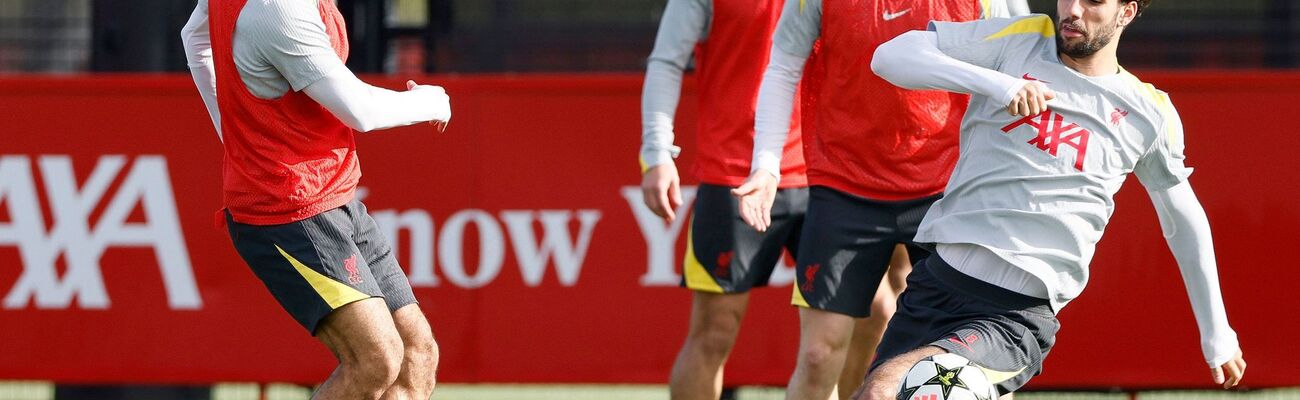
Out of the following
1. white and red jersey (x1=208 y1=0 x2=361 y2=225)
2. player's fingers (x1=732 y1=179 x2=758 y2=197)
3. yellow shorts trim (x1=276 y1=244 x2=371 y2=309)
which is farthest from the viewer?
player's fingers (x1=732 y1=179 x2=758 y2=197)

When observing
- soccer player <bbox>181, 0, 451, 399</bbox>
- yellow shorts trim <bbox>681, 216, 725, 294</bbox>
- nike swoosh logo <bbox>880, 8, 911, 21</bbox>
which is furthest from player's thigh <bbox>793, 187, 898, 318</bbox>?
soccer player <bbox>181, 0, 451, 399</bbox>

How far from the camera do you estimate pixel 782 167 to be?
5.40m

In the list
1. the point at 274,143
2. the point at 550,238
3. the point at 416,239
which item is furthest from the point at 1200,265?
the point at 416,239

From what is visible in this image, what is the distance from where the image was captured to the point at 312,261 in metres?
4.39

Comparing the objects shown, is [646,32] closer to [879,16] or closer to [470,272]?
[470,272]

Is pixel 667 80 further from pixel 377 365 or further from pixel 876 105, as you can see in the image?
pixel 377 365

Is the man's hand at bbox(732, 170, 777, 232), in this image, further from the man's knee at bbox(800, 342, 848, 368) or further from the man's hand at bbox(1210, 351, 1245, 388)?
the man's hand at bbox(1210, 351, 1245, 388)

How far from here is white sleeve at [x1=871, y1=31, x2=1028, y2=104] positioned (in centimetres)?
382

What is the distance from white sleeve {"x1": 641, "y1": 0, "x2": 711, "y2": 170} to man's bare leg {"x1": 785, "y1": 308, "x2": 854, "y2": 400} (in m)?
0.83

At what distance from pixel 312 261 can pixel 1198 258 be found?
2221 mm

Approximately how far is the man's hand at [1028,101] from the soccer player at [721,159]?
66.6 inches

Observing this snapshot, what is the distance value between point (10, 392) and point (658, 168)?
4531 mm

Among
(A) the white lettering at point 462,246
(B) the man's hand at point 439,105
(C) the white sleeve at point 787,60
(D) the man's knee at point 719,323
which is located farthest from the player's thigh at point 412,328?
(A) the white lettering at point 462,246

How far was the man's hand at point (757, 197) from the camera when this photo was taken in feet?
14.9
